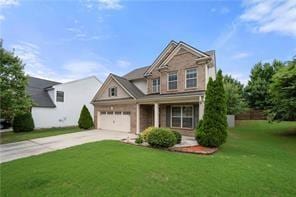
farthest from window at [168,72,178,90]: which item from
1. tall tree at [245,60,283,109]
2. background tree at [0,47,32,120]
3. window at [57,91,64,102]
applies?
tall tree at [245,60,283,109]

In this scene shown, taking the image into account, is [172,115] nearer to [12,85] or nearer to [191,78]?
[191,78]

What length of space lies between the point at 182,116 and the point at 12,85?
13.1 metres

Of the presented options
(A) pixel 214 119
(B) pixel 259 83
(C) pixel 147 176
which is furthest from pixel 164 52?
(B) pixel 259 83

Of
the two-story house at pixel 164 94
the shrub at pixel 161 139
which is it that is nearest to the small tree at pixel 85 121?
the two-story house at pixel 164 94

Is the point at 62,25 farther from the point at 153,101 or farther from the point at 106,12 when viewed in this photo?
the point at 153,101

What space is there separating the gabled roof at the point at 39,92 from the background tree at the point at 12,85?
780 cm

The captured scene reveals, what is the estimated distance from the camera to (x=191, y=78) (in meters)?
16.0

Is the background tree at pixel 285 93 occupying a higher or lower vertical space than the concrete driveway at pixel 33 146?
higher

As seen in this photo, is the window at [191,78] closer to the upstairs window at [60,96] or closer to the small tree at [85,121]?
the small tree at [85,121]

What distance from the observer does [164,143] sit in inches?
416

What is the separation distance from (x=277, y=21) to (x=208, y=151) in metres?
9.87

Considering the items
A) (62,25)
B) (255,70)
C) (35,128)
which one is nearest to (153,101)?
(62,25)

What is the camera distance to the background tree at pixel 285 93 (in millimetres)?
15031

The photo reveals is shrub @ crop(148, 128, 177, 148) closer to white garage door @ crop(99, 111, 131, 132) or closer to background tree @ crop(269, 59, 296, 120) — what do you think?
white garage door @ crop(99, 111, 131, 132)
